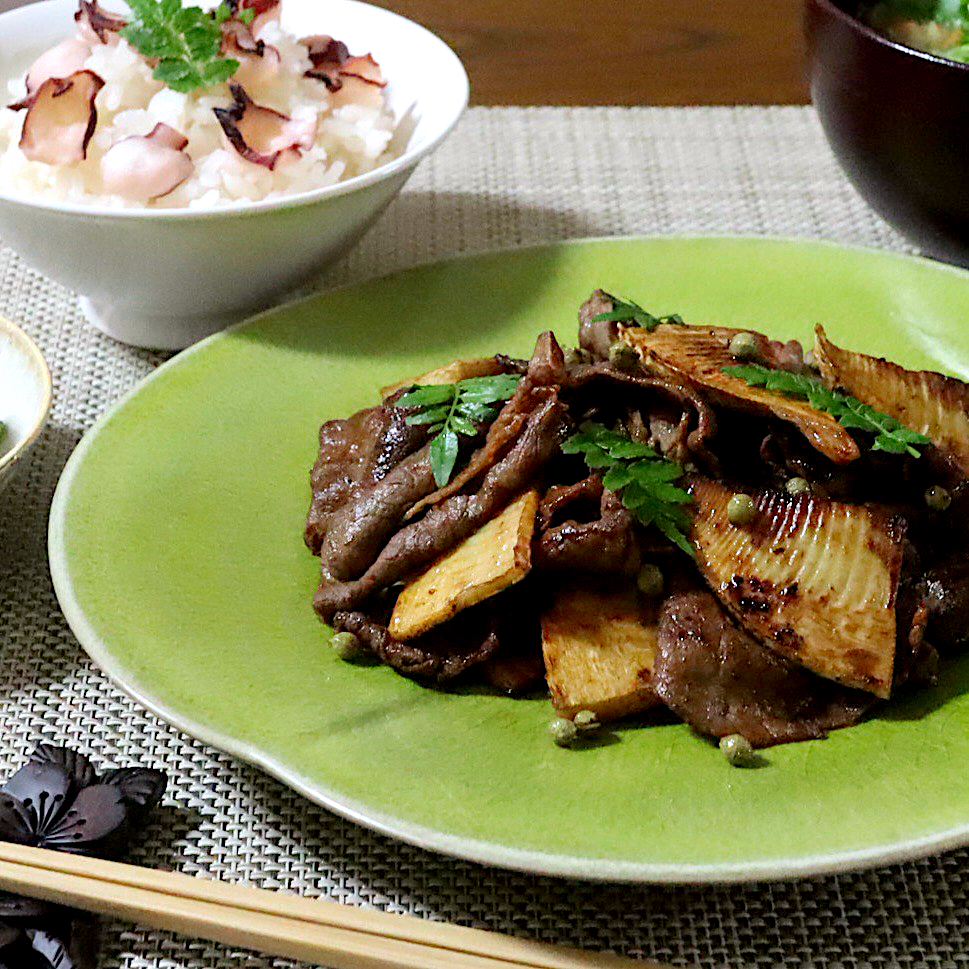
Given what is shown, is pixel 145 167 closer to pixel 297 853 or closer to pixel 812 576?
pixel 297 853

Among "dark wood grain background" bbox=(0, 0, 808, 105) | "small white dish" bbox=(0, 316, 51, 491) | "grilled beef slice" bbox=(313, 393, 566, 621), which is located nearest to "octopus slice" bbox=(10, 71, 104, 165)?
"small white dish" bbox=(0, 316, 51, 491)

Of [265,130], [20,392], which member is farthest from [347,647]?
[265,130]

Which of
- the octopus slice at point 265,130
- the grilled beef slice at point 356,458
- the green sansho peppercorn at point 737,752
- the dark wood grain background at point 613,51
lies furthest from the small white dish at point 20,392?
the dark wood grain background at point 613,51

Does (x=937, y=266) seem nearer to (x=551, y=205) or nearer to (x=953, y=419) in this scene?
(x=953, y=419)

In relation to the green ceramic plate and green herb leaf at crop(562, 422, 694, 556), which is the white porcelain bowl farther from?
green herb leaf at crop(562, 422, 694, 556)

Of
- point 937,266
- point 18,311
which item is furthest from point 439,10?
point 937,266

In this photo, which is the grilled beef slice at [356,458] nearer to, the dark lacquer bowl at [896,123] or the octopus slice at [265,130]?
the octopus slice at [265,130]
